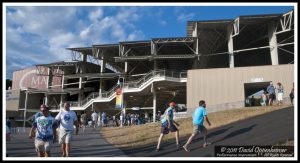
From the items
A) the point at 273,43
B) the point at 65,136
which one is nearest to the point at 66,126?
the point at 65,136

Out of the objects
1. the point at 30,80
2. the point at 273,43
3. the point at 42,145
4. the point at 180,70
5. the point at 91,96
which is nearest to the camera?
the point at 42,145

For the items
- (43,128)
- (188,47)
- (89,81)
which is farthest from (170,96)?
(43,128)

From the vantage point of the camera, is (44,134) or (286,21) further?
(286,21)

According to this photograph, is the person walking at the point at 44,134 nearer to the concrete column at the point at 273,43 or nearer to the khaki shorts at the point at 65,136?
the khaki shorts at the point at 65,136

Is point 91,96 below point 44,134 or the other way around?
the other way around

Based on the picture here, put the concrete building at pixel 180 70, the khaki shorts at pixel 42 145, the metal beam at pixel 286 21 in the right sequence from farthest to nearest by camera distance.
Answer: the metal beam at pixel 286 21 < the concrete building at pixel 180 70 < the khaki shorts at pixel 42 145

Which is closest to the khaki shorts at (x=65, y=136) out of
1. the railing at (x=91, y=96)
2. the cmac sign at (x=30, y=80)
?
the railing at (x=91, y=96)

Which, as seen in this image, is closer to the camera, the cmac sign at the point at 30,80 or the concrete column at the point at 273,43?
the concrete column at the point at 273,43

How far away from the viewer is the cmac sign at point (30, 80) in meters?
51.0

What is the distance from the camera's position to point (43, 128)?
8.33 meters

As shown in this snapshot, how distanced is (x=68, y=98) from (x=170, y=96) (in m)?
19.0

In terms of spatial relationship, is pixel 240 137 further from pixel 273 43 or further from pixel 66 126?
pixel 273 43

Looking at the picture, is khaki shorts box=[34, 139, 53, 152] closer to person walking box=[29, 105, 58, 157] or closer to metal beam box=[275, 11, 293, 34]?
person walking box=[29, 105, 58, 157]

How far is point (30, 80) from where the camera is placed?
52.8 metres
